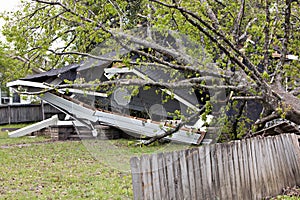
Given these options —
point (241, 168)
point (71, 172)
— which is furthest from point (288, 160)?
point (71, 172)

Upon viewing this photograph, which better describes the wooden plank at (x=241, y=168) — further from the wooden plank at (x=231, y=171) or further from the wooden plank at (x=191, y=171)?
the wooden plank at (x=191, y=171)

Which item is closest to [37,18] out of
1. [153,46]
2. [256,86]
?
[153,46]

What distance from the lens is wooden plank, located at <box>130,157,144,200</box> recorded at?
4.28 meters

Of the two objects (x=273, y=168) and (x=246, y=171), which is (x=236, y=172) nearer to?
(x=246, y=171)

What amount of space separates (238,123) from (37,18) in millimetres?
5111

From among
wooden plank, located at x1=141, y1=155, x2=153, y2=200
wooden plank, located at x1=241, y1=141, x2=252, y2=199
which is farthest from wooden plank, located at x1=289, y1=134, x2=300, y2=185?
wooden plank, located at x1=141, y1=155, x2=153, y2=200

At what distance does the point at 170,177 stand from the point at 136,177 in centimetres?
57

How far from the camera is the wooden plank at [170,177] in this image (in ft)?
15.3

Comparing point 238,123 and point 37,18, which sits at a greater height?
point 37,18

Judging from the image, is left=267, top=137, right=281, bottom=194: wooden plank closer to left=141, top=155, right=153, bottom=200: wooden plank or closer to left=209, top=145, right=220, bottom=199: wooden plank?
left=209, top=145, right=220, bottom=199: wooden plank

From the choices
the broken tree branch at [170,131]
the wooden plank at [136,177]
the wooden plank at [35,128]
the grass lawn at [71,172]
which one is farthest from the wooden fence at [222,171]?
the wooden plank at [35,128]

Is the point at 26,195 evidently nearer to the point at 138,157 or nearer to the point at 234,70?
the point at 138,157

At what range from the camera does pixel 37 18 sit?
8.52 metres

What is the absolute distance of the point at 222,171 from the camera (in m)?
5.52
